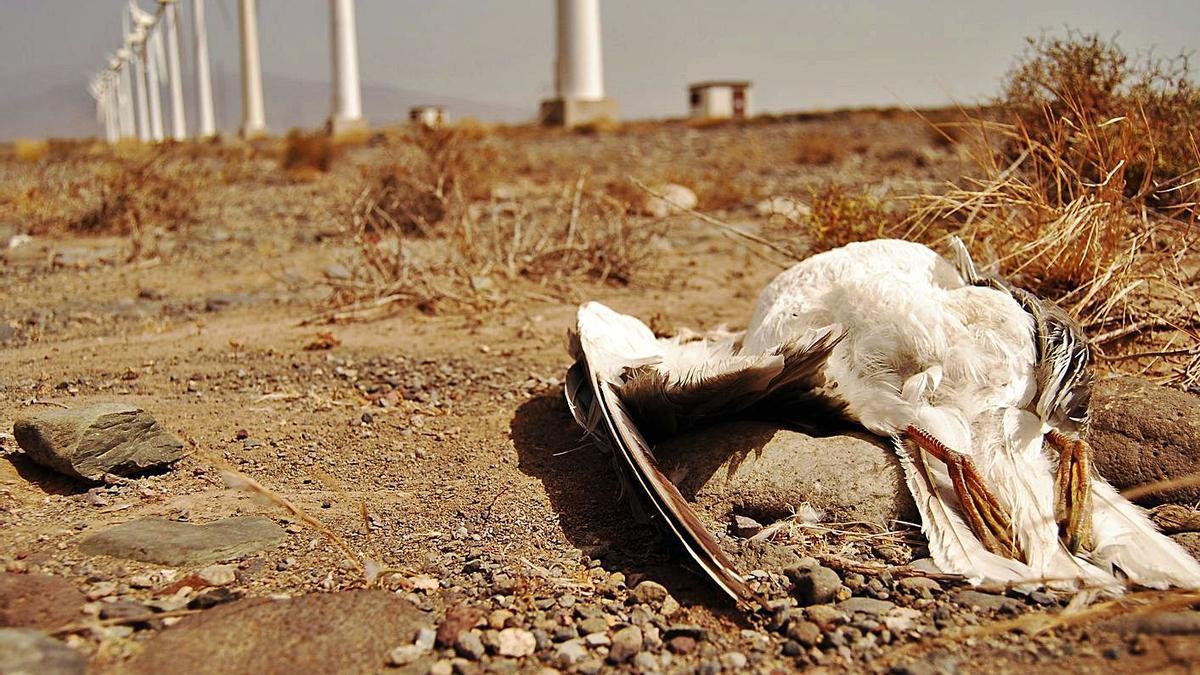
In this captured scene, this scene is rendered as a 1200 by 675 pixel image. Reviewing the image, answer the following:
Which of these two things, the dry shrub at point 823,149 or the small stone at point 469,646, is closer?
the small stone at point 469,646

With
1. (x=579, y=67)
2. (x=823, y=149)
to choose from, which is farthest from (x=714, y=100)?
(x=823, y=149)

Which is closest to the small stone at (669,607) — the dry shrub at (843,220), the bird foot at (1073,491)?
the bird foot at (1073,491)

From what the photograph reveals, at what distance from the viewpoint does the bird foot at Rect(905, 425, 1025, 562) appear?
2.33 m

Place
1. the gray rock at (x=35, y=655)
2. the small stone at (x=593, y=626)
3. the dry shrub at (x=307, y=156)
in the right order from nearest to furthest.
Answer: the gray rock at (x=35, y=655) < the small stone at (x=593, y=626) < the dry shrub at (x=307, y=156)

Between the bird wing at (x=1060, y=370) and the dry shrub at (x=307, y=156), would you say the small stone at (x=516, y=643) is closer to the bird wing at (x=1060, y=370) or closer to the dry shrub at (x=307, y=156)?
the bird wing at (x=1060, y=370)

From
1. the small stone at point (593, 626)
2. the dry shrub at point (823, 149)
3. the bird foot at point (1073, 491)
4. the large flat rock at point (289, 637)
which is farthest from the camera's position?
the dry shrub at point (823, 149)

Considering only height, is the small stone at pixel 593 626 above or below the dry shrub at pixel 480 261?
below

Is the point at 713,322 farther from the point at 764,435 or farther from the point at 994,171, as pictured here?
the point at 764,435

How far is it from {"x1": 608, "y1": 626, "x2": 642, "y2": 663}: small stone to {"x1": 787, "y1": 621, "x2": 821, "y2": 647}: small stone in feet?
1.06

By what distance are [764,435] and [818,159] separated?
11.6 metres

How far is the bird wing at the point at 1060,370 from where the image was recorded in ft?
8.35

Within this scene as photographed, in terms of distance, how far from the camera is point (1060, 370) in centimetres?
254

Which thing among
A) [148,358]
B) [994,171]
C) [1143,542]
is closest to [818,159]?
[994,171]

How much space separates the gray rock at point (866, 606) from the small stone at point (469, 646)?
81cm
